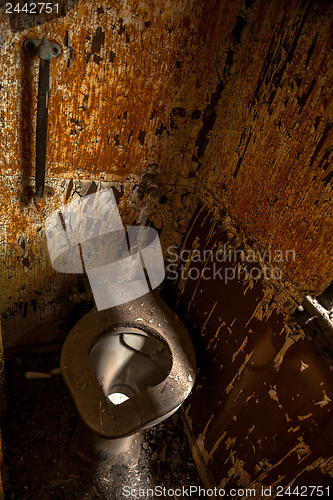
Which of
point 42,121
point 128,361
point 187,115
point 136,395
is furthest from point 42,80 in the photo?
point 128,361

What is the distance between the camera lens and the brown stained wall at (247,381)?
2.98 ft

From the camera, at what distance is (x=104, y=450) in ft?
5.01

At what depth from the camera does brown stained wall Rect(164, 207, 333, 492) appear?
91 cm

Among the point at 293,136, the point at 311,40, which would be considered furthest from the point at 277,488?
the point at 311,40

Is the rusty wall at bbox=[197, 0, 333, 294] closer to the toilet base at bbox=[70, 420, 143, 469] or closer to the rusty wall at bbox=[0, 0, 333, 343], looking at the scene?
the rusty wall at bbox=[0, 0, 333, 343]

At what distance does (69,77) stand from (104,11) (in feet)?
0.71

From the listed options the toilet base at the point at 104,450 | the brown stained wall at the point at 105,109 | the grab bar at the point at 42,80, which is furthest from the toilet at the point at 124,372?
the grab bar at the point at 42,80

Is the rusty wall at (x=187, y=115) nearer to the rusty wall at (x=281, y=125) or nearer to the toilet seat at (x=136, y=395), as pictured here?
the rusty wall at (x=281, y=125)

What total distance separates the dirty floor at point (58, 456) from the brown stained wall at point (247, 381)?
202 millimetres

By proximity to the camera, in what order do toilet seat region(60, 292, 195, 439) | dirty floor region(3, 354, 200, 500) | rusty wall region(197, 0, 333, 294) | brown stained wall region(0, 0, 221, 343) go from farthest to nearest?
dirty floor region(3, 354, 200, 500), toilet seat region(60, 292, 195, 439), brown stained wall region(0, 0, 221, 343), rusty wall region(197, 0, 333, 294)

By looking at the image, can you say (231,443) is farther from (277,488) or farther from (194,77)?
(194,77)

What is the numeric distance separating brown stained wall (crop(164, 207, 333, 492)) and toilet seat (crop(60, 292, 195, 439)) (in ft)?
0.43

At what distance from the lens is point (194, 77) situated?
45.2 inches

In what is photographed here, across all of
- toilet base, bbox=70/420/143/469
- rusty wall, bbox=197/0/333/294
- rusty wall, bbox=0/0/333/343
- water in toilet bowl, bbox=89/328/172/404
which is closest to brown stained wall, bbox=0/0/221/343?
rusty wall, bbox=0/0/333/343
